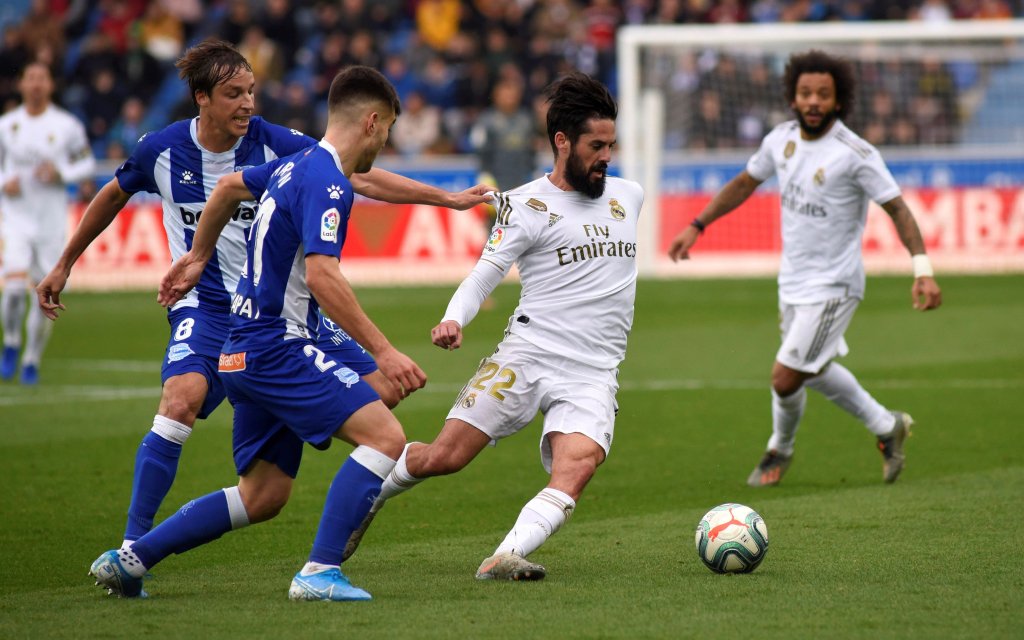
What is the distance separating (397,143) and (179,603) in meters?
19.5

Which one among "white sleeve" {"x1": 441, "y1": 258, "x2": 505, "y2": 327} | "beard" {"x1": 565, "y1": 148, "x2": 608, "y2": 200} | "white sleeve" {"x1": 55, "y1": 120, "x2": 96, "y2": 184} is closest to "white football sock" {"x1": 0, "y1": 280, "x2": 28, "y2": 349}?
"white sleeve" {"x1": 55, "y1": 120, "x2": 96, "y2": 184}

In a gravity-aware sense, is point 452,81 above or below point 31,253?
above

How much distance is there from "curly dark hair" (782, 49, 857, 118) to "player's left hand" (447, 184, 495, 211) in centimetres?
289

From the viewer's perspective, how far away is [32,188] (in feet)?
45.9

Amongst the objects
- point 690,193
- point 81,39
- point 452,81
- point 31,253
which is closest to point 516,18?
point 452,81

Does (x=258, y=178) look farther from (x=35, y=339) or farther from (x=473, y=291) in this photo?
(x=35, y=339)

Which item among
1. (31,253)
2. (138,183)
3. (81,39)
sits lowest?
(31,253)

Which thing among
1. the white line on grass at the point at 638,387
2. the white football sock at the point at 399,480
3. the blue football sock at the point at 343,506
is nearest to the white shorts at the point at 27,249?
the white line on grass at the point at 638,387

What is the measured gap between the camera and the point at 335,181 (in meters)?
5.32

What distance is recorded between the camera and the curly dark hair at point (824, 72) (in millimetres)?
8578

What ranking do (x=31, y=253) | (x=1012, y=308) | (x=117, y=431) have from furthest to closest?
1. (x=1012, y=308)
2. (x=31, y=253)
3. (x=117, y=431)

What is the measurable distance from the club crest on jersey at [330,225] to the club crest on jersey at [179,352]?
1.39m

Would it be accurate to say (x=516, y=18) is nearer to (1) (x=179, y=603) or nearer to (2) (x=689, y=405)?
(2) (x=689, y=405)

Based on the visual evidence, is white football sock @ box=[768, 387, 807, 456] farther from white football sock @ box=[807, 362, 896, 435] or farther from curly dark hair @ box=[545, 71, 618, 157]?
curly dark hair @ box=[545, 71, 618, 157]
